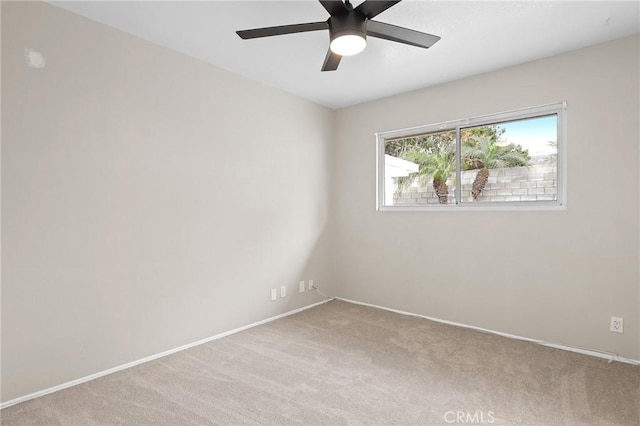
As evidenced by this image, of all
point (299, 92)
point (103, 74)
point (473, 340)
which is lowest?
point (473, 340)

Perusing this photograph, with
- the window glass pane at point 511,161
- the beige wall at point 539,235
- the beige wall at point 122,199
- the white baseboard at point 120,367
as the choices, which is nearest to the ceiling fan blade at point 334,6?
the beige wall at point 122,199

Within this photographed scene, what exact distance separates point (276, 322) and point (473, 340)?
1.89 metres

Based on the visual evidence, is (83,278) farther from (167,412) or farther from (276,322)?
(276,322)

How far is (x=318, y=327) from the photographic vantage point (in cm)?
340

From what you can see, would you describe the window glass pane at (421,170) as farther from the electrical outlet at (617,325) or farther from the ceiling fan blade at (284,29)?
the ceiling fan blade at (284,29)

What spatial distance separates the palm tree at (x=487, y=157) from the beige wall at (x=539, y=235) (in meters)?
0.29

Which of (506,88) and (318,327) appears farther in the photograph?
(318,327)

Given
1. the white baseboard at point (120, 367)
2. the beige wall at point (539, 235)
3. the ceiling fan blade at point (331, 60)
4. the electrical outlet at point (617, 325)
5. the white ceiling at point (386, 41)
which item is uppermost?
the white ceiling at point (386, 41)

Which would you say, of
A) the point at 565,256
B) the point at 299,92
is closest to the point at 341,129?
the point at 299,92

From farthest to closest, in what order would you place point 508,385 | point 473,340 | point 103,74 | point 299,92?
point 299,92 < point 473,340 < point 103,74 < point 508,385

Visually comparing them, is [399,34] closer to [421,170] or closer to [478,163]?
[478,163]

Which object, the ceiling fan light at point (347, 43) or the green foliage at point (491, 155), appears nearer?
the ceiling fan light at point (347, 43)

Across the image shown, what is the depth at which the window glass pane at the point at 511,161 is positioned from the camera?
9.95ft

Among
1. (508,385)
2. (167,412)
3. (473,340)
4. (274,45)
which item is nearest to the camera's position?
(167,412)
